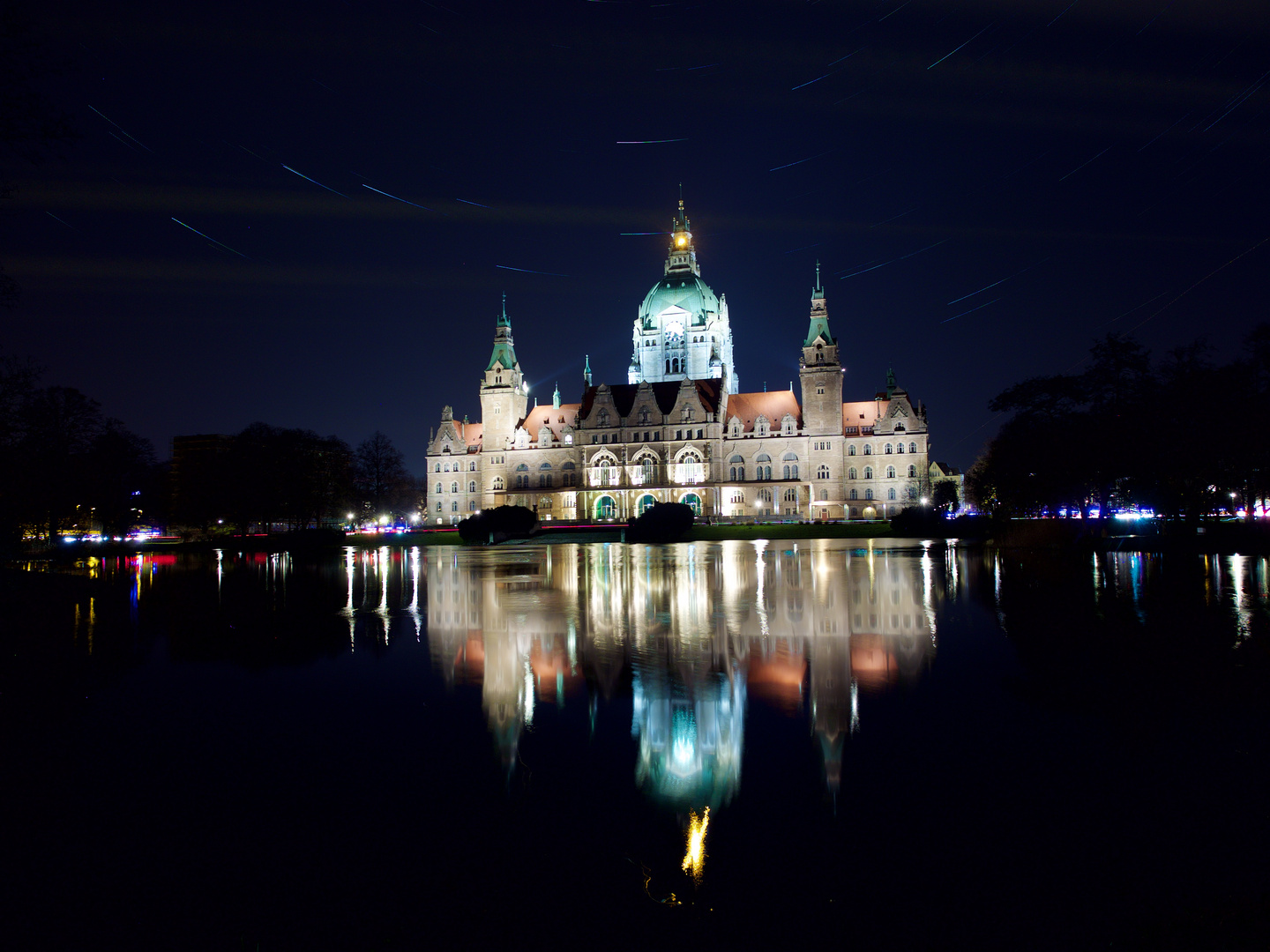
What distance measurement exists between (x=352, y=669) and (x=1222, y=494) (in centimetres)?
5076

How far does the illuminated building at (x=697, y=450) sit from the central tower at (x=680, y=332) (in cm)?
924

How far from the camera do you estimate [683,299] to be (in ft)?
419

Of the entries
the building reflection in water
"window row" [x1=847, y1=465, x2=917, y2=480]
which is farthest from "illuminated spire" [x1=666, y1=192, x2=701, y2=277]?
the building reflection in water

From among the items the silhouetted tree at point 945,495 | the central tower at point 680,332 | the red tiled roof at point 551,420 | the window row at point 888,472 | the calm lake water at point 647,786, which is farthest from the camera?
the central tower at point 680,332

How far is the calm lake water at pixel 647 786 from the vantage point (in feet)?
14.5

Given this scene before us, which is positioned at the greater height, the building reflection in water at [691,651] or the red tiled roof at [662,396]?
the red tiled roof at [662,396]

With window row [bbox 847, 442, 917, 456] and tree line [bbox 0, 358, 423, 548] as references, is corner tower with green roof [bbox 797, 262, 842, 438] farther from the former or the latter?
tree line [bbox 0, 358, 423, 548]

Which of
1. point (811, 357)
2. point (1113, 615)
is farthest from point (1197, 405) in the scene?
point (811, 357)

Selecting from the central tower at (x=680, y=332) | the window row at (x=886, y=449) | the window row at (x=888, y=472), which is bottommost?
the window row at (x=888, y=472)

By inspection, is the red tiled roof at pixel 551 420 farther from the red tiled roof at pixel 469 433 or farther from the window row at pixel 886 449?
the window row at pixel 886 449

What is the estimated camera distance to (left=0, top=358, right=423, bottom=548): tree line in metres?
33.8

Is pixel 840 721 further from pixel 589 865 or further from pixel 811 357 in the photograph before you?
pixel 811 357

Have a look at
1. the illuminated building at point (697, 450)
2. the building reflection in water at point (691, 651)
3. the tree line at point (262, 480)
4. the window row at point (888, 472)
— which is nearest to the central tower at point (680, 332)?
the illuminated building at point (697, 450)

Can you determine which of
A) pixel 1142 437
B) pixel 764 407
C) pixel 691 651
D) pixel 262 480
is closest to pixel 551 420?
pixel 764 407
